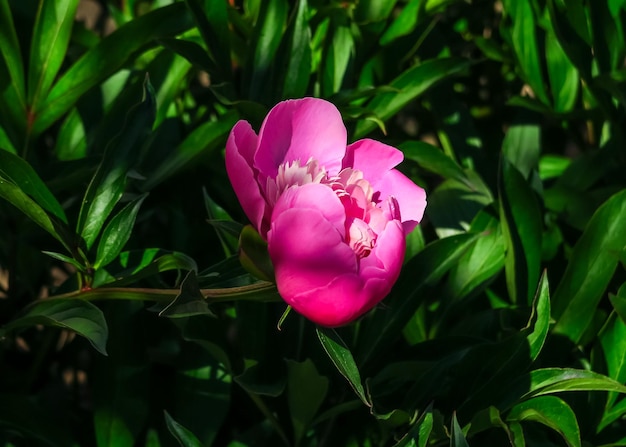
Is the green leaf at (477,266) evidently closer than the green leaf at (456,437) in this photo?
No

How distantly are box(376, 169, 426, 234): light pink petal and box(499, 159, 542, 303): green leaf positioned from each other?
331mm

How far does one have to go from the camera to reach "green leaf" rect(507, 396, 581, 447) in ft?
2.59

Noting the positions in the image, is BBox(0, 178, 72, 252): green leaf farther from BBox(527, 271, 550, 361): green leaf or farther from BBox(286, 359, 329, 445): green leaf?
BBox(527, 271, 550, 361): green leaf

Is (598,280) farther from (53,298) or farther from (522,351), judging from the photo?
(53,298)

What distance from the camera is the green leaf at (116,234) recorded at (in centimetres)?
79

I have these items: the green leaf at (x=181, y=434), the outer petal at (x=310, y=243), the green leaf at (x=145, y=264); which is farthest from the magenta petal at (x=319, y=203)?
the green leaf at (x=181, y=434)

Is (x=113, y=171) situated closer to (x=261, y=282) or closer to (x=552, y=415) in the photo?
(x=261, y=282)

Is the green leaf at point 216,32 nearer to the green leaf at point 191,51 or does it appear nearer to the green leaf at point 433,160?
the green leaf at point 191,51

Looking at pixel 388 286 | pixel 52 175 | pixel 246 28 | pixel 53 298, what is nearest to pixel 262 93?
pixel 246 28

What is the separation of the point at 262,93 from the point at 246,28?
0.13m

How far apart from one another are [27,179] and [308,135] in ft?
0.86

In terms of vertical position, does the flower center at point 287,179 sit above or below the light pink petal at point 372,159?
above

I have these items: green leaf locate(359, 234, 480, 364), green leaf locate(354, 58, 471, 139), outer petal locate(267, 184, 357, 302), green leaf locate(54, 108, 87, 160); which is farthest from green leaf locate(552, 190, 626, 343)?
green leaf locate(54, 108, 87, 160)

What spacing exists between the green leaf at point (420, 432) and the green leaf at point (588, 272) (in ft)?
0.85
